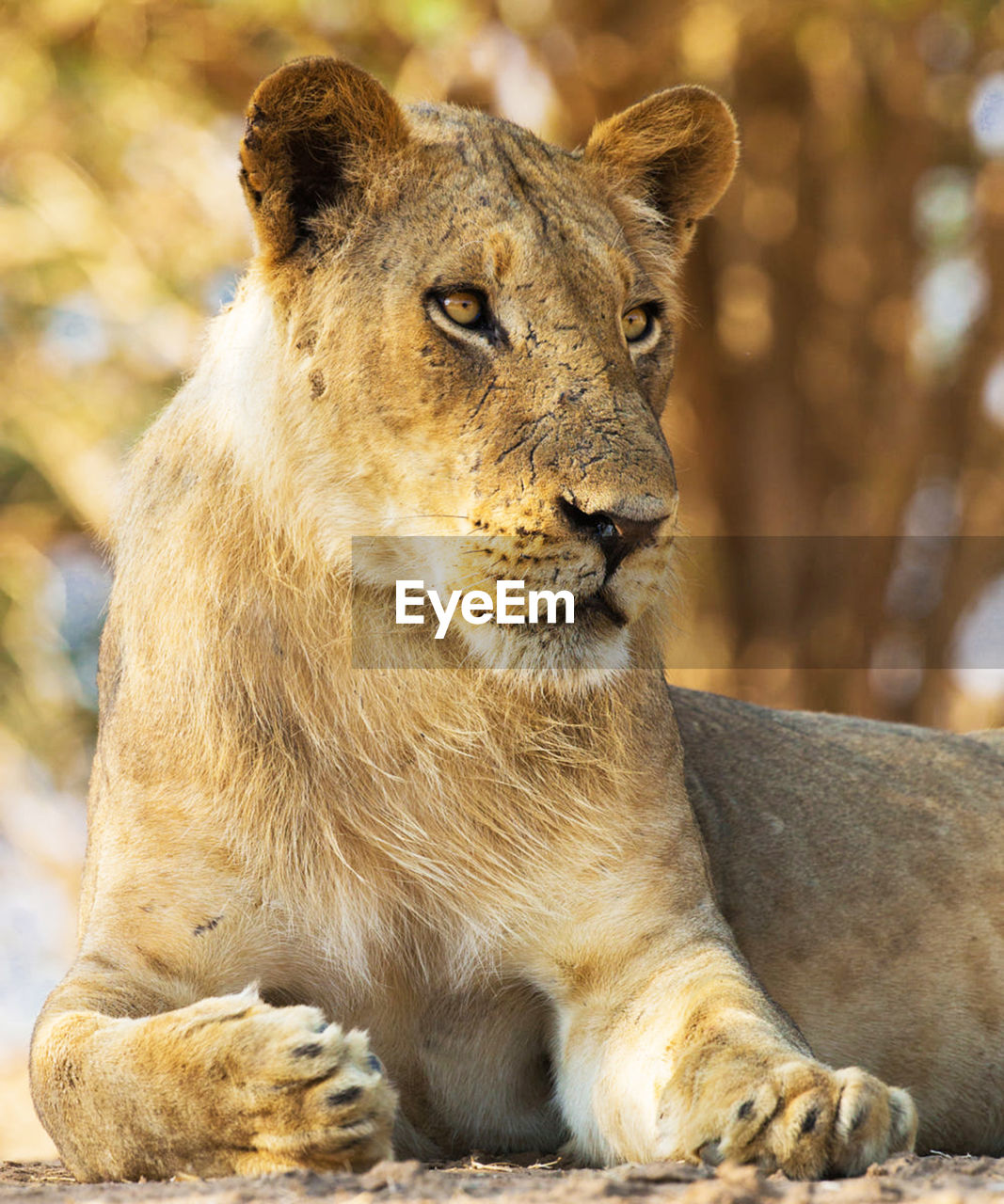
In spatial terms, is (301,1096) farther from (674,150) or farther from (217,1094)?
(674,150)

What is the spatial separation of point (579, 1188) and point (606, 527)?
43.7 inches

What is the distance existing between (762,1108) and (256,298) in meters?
1.93

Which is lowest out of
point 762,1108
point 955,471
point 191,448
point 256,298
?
point 955,471

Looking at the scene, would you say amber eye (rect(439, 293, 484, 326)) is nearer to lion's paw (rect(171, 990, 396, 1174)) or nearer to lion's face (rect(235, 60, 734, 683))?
lion's face (rect(235, 60, 734, 683))

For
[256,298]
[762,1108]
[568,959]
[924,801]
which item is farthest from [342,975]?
[924,801]

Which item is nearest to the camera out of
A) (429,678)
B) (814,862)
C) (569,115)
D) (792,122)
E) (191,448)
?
(429,678)

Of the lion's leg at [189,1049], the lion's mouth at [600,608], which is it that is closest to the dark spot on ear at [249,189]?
the lion's mouth at [600,608]

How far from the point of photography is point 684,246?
4.33m

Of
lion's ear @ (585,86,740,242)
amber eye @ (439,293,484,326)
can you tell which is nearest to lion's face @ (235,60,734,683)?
amber eye @ (439,293,484,326)

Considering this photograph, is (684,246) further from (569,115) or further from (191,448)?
(569,115)

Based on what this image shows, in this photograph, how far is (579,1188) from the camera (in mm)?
2400

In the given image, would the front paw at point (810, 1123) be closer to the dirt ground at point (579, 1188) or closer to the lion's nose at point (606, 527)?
the dirt ground at point (579, 1188)

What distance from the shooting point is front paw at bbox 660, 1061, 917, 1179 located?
2.60 meters

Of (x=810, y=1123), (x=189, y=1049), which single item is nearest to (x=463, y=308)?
(x=189, y=1049)
